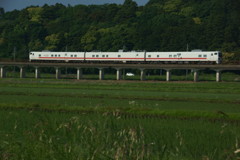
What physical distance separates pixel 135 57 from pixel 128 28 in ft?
128

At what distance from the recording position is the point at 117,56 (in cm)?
6881

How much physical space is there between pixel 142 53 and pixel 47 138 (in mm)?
61154

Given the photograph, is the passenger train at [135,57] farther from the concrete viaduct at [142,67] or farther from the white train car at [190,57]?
the concrete viaduct at [142,67]

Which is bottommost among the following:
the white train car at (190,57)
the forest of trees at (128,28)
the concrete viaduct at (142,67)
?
the concrete viaduct at (142,67)

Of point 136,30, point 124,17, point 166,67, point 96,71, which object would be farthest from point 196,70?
point 124,17

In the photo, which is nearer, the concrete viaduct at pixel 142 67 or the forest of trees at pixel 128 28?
the concrete viaduct at pixel 142 67

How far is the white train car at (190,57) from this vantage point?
59469mm

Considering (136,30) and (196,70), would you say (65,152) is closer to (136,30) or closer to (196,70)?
(196,70)

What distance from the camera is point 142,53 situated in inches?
2628

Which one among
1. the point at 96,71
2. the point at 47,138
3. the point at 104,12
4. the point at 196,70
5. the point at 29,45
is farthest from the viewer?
the point at 104,12

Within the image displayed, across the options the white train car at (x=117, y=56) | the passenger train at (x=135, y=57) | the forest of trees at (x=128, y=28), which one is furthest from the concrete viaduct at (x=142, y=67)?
the forest of trees at (x=128, y=28)

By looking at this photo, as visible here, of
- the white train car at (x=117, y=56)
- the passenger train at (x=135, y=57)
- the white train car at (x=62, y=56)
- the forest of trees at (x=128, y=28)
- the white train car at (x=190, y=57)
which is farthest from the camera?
the forest of trees at (x=128, y=28)

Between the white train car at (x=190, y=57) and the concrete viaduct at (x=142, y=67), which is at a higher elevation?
the white train car at (x=190, y=57)

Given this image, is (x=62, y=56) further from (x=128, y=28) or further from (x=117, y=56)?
(x=128, y=28)
